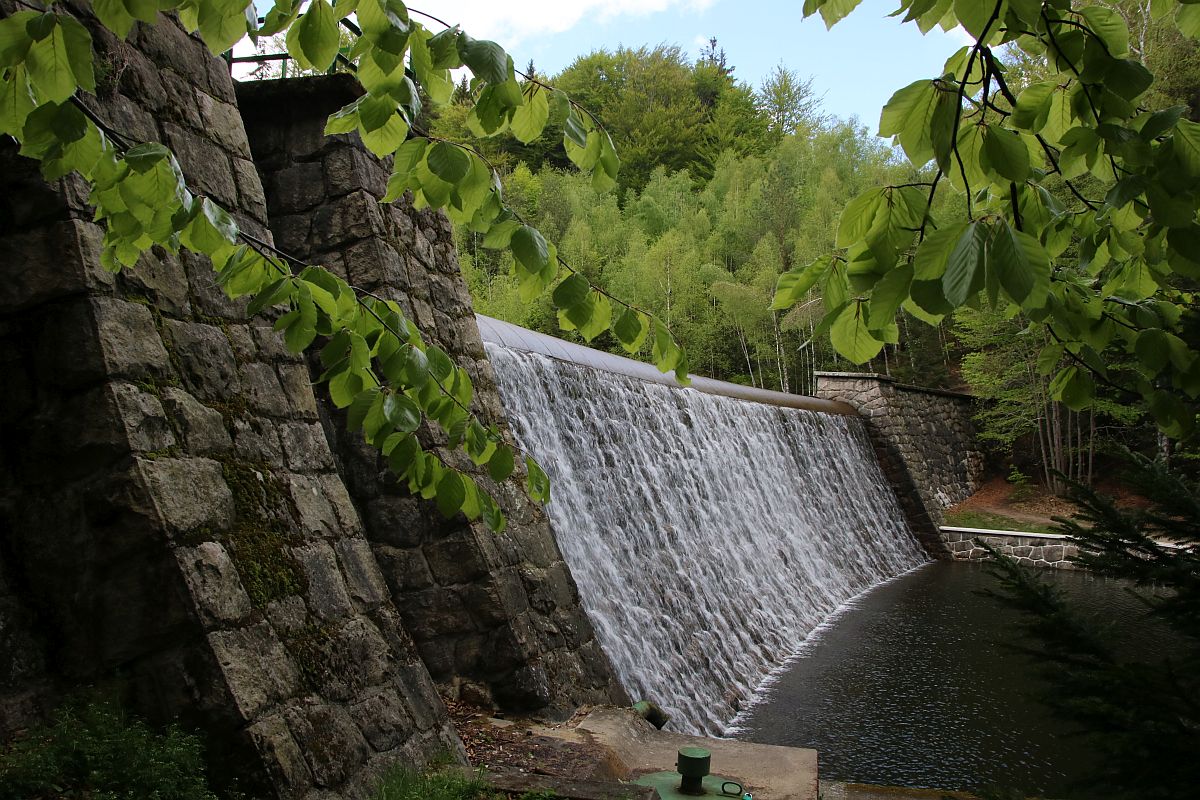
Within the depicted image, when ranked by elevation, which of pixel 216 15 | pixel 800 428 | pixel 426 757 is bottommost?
pixel 426 757

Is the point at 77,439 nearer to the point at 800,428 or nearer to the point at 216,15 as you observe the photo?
the point at 216,15

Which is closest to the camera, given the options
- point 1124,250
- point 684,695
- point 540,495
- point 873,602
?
point 1124,250

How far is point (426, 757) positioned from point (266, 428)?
119 centimetres

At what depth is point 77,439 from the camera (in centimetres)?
217

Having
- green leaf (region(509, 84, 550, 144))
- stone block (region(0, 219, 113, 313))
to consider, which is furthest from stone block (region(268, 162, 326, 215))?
green leaf (region(509, 84, 550, 144))

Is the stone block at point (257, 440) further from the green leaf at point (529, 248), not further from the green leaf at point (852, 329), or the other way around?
the green leaf at point (852, 329)

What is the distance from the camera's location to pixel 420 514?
349 centimetres

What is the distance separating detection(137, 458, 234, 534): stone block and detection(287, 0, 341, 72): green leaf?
1.42m

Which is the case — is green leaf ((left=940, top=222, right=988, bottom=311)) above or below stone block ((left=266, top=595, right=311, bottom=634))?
above

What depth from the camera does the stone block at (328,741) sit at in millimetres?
2244

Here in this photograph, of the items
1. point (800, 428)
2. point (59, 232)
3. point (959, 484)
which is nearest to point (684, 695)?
point (59, 232)

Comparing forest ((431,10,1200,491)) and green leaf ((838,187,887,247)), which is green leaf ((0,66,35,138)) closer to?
green leaf ((838,187,887,247))

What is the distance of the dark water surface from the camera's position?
441 centimetres

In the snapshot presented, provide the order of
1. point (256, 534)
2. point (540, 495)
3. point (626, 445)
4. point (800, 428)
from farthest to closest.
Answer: point (800, 428) < point (626, 445) < point (256, 534) < point (540, 495)
